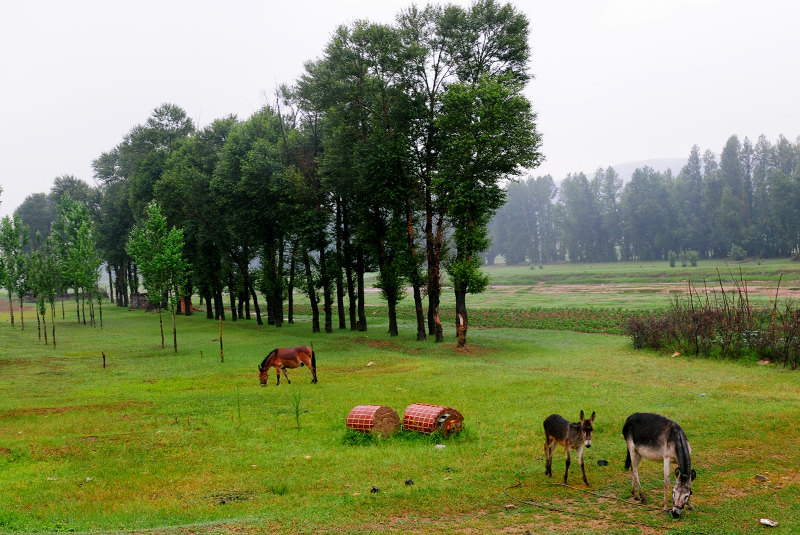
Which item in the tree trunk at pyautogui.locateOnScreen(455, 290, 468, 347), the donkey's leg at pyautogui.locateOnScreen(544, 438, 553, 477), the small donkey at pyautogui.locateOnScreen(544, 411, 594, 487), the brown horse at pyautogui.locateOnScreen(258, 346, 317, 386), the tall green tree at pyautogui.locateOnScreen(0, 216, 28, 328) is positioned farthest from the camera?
the tall green tree at pyautogui.locateOnScreen(0, 216, 28, 328)

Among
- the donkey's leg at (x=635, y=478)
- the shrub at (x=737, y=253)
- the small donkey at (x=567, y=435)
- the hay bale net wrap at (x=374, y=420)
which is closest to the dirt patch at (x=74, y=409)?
the hay bale net wrap at (x=374, y=420)

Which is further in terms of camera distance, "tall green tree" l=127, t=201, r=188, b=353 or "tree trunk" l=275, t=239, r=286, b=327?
"tree trunk" l=275, t=239, r=286, b=327

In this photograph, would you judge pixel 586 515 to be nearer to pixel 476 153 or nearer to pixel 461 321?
pixel 461 321

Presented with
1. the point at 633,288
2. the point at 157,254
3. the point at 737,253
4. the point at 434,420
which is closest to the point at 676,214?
the point at 737,253

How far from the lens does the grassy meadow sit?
1094cm

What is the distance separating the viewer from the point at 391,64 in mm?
40688

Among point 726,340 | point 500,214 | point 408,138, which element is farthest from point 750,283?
point 500,214

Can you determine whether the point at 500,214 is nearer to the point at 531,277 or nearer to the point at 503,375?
the point at 531,277

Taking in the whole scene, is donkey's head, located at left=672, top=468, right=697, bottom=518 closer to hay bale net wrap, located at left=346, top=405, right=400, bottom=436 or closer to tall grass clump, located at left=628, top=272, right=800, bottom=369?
hay bale net wrap, located at left=346, top=405, right=400, bottom=436

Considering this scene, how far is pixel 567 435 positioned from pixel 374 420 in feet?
20.1

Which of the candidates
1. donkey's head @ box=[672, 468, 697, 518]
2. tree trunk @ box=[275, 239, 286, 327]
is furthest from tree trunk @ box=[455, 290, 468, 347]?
donkey's head @ box=[672, 468, 697, 518]

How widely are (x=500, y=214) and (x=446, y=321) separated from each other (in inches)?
5489

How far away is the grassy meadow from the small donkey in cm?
58

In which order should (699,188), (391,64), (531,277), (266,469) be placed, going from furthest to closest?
1. (699,188)
2. (531,277)
3. (391,64)
4. (266,469)
